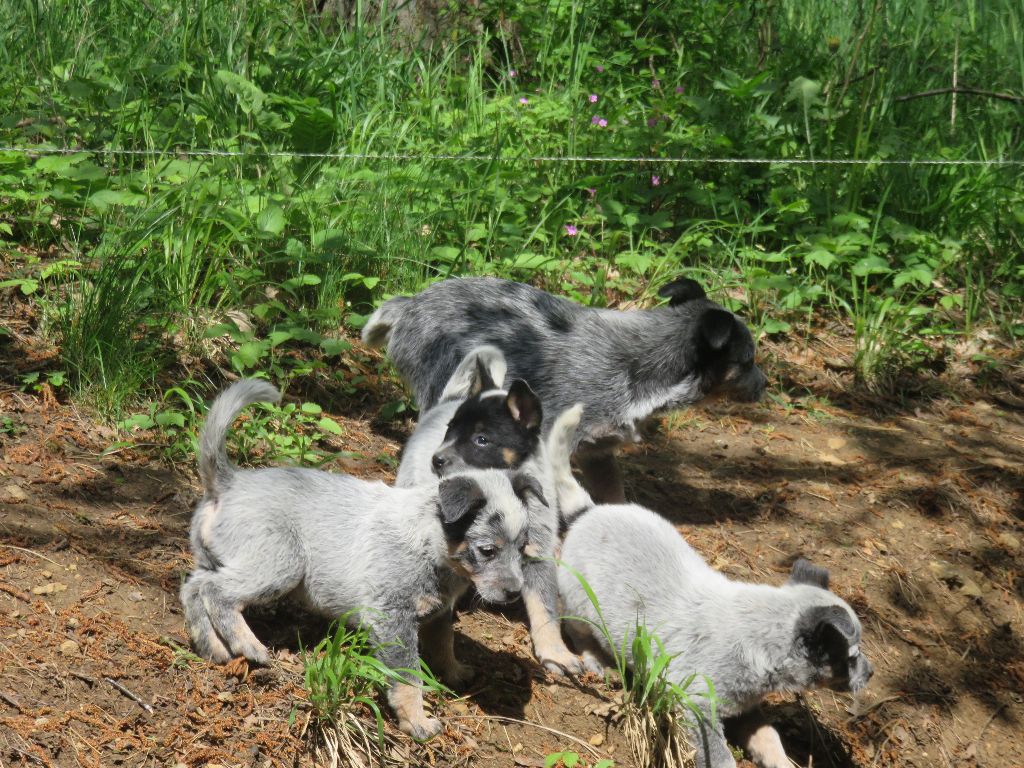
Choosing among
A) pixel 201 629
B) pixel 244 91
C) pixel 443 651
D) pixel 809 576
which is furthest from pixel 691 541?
pixel 244 91

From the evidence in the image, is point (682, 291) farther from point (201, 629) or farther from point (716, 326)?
point (201, 629)

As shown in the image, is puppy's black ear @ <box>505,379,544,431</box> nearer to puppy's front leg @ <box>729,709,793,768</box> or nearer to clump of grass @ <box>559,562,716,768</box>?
clump of grass @ <box>559,562,716,768</box>

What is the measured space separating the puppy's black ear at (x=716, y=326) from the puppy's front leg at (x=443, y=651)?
2.37 m

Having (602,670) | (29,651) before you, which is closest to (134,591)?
(29,651)

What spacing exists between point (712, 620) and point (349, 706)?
1.56 meters

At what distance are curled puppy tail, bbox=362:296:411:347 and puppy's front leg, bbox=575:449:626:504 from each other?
4.35ft

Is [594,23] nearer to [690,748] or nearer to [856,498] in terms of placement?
[856,498]

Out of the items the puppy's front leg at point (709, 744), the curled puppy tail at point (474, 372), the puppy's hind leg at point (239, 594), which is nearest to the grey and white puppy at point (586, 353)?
the curled puppy tail at point (474, 372)

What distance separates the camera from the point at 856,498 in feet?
20.8

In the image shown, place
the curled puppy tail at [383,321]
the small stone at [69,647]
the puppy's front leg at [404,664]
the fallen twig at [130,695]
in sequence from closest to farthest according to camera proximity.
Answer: the fallen twig at [130,695]
the small stone at [69,647]
the puppy's front leg at [404,664]
the curled puppy tail at [383,321]

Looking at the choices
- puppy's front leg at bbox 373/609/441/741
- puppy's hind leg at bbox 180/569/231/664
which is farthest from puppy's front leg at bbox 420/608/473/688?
puppy's hind leg at bbox 180/569/231/664

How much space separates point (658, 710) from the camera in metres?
4.16

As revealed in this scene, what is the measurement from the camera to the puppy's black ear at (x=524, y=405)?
4.98m

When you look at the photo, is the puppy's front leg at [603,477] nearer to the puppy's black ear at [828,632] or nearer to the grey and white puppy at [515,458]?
the grey and white puppy at [515,458]
